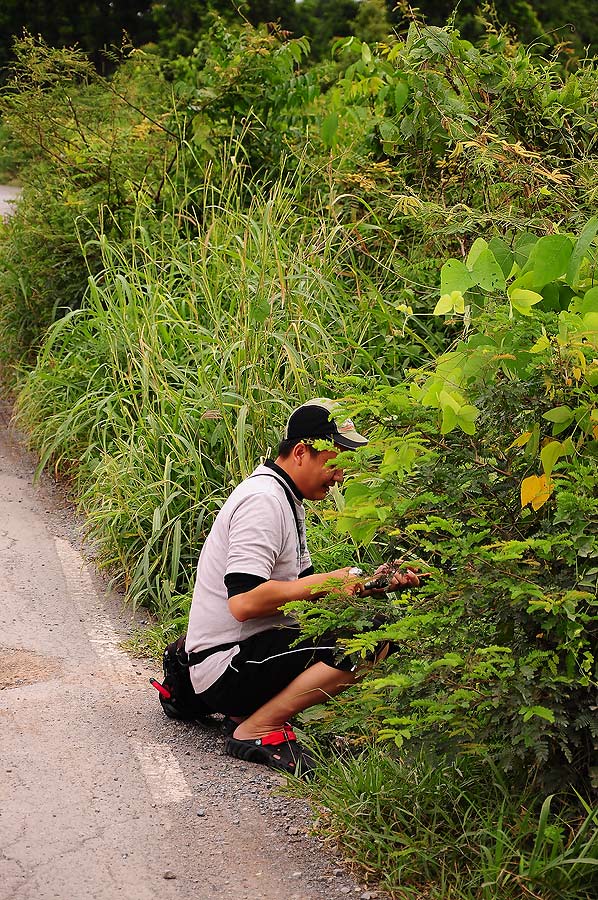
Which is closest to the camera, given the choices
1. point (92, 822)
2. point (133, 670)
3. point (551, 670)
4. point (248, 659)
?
point (551, 670)

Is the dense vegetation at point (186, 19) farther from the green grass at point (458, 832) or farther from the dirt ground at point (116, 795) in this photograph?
the green grass at point (458, 832)

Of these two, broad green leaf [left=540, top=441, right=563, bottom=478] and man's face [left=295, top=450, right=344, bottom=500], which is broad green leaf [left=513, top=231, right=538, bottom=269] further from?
man's face [left=295, top=450, right=344, bottom=500]

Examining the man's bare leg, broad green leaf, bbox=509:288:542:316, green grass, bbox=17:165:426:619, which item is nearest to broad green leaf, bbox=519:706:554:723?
broad green leaf, bbox=509:288:542:316

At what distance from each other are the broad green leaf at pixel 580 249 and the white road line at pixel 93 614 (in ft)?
9.70

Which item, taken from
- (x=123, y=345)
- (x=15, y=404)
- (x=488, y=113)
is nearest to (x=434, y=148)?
(x=488, y=113)

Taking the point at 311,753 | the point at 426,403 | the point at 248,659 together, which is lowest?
the point at 311,753

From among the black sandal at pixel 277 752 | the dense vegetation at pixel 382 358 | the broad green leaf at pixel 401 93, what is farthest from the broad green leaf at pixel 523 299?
the broad green leaf at pixel 401 93

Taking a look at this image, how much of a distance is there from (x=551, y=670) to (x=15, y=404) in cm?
701

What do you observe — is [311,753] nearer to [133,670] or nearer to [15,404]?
[133,670]

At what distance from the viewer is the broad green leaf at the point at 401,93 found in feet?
25.2

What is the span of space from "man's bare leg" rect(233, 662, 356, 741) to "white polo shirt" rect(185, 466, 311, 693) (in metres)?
0.23

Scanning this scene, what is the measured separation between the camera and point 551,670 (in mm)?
3084

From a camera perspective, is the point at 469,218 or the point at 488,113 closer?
the point at 469,218

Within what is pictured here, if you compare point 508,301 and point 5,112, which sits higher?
point 508,301
